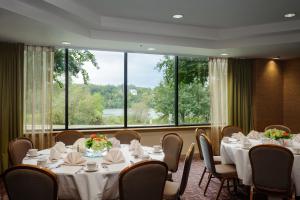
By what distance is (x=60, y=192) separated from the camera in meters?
2.83

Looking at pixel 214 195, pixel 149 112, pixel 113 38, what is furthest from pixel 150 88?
pixel 214 195

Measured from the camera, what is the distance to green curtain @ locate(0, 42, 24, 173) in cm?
523

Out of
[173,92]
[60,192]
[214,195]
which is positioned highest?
[173,92]

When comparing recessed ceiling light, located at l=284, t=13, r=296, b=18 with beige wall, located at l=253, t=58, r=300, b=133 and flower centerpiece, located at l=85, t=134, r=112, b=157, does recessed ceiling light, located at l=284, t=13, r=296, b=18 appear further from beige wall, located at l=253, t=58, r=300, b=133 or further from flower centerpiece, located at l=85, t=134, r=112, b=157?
flower centerpiece, located at l=85, t=134, r=112, b=157

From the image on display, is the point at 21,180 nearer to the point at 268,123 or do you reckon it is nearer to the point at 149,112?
the point at 149,112

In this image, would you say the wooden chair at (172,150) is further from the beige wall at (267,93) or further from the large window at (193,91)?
the beige wall at (267,93)

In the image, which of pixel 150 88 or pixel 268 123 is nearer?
pixel 150 88

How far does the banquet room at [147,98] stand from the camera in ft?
10.2

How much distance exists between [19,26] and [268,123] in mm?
6396

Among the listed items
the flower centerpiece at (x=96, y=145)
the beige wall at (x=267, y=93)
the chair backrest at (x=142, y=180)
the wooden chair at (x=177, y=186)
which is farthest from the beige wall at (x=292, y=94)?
the chair backrest at (x=142, y=180)

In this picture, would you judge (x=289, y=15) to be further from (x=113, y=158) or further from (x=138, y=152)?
(x=113, y=158)

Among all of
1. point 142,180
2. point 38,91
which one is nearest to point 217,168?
point 142,180

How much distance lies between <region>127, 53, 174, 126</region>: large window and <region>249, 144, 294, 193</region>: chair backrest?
3.64 m

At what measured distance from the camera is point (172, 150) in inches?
164
